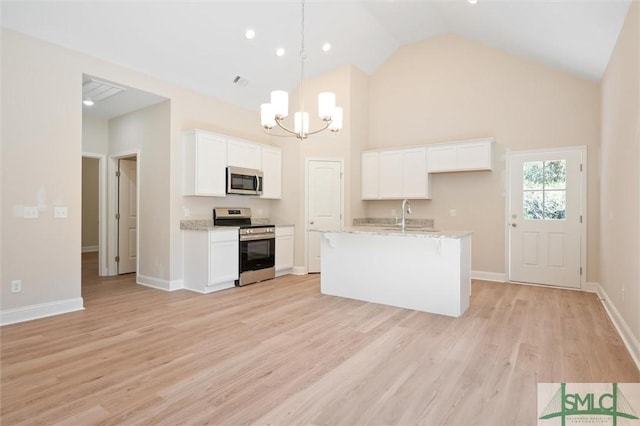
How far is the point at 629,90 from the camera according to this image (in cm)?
313

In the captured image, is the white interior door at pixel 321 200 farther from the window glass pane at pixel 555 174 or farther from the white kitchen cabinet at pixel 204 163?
Answer: the window glass pane at pixel 555 174

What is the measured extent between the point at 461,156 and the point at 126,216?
5.94 metres

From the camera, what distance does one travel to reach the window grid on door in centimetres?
529

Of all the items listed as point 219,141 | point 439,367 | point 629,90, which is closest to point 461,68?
point 629,90

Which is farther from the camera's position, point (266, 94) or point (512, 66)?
point (266, 94)

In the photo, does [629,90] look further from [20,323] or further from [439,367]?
[20,323]

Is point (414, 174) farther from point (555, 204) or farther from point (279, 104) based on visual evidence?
point (279, 104)

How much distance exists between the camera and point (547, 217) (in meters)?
5.38

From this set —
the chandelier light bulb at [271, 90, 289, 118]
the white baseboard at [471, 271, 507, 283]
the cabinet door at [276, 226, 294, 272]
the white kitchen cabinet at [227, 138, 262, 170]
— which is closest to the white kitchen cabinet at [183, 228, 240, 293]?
the cabinet door at [276, 226, 294, 272]

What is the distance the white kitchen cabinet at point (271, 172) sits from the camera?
20.6 ft

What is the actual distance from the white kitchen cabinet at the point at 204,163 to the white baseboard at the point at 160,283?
1.34 metres

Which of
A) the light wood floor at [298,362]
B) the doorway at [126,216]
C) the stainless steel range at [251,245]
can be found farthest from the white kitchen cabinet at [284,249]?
the doorway at [126,216]

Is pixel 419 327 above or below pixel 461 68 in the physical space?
below

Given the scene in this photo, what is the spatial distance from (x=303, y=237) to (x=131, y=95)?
344 cm
